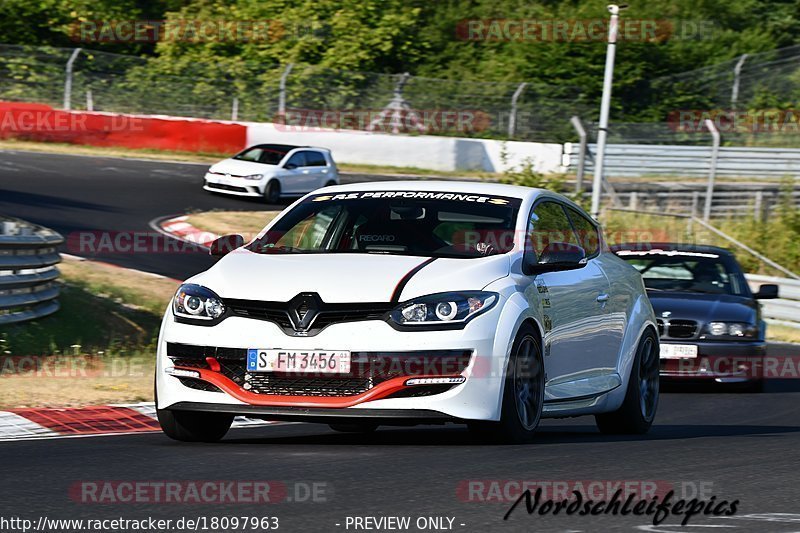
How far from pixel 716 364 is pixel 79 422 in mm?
6896

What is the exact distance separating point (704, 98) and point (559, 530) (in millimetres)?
43880

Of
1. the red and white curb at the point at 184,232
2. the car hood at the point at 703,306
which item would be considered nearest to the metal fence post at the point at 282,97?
the red and white curb at the point at 184,232

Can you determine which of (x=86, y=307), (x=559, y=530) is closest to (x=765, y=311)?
(x=86, y=307)

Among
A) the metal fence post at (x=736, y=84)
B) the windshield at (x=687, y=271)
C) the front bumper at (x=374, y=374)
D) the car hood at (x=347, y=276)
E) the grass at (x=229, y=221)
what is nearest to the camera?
the front bumper at (x=374, y=374)

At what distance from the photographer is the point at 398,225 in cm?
847

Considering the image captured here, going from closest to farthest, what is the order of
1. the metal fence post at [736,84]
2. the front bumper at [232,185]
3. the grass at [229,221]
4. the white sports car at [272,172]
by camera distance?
1. the grass at [229,221]
2. the front bumper at [232,185]
3. the white sports car at [272,172]
4. the metal fence post at [736,84]

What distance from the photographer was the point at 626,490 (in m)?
6.41

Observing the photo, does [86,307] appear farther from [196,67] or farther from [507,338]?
[196,67]

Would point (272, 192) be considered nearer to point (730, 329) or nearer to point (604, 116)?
point (604, 116)

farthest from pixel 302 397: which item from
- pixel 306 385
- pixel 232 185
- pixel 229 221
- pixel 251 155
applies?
pixel 251 155

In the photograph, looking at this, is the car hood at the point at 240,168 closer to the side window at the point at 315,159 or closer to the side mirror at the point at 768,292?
the side window at the point at 315,159

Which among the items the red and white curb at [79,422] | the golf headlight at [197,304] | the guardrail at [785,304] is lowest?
the guardrail at [785,304]

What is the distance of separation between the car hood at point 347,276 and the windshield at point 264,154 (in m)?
24.4

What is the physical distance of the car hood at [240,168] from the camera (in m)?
31.1
